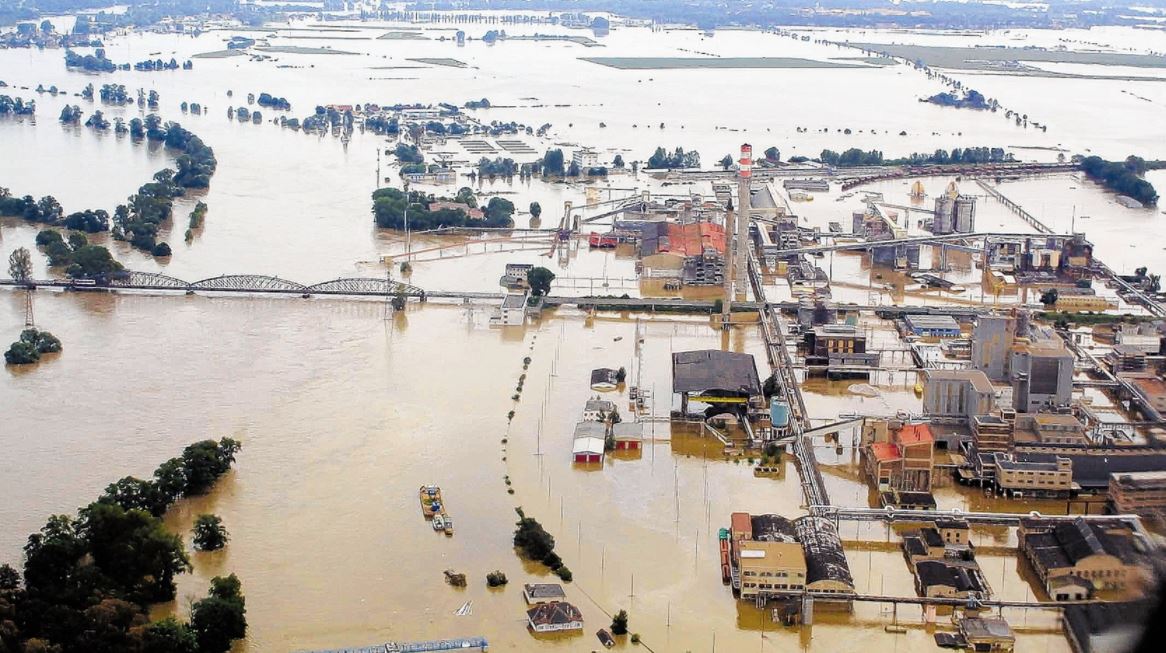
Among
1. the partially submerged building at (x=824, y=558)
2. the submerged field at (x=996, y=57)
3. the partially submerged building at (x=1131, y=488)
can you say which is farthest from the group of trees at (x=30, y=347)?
the submerged field at (x=996, y=57)

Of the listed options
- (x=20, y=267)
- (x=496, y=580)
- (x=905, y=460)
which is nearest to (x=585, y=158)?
(x=20, y=267)

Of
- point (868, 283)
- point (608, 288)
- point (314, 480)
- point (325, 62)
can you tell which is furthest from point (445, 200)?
point (325, 62)

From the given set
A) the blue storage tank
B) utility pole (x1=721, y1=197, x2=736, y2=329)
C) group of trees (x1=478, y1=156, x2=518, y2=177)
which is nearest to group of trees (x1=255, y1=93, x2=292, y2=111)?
group of trees (x1=478, y1=156, x2=518, y2=177)

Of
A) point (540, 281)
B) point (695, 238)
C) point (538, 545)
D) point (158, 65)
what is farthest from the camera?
point (158, 65)

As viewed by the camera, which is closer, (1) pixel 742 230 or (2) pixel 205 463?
(2) pixel 205 463

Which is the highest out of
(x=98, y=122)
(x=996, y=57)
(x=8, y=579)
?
(x=996, y=57)

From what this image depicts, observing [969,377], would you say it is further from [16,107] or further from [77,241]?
[16,107]

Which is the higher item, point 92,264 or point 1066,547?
point 92,264
